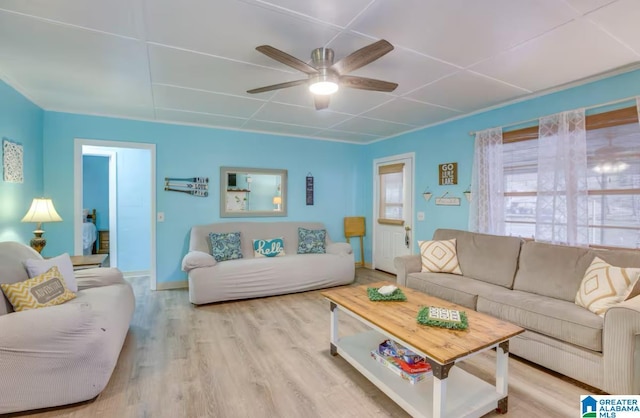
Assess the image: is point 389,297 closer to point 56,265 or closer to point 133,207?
point 56,265

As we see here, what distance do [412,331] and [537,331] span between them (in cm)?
121

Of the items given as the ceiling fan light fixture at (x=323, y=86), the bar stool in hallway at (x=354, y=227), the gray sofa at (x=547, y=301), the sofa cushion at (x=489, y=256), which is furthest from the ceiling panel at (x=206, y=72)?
the bar stool in hallway at (x=354, y=227)

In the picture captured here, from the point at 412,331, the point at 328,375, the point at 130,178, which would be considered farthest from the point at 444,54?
the point at 130,178

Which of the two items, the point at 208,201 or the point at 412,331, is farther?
the point at 208,201

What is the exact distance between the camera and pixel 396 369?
1959 mm

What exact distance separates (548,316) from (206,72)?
133 inches

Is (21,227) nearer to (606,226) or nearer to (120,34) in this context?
(120,34)

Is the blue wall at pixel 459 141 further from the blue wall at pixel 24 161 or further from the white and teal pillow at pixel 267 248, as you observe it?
the blue wall at pixel 24 161

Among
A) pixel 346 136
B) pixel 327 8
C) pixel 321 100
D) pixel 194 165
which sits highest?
pixel 346 136

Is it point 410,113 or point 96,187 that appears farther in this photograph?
point 96,187

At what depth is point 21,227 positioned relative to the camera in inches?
121

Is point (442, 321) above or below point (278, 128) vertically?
below

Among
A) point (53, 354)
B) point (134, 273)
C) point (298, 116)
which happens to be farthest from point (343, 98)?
point (134, 273)

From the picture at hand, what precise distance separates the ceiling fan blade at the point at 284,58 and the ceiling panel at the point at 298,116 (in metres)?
1.52
